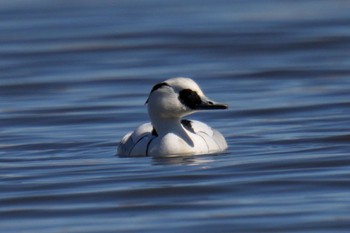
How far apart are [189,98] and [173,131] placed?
1.54 ft

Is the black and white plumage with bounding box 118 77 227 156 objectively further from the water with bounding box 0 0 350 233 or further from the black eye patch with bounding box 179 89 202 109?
the water with bounding box 0 0 350 233

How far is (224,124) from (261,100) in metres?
1.57

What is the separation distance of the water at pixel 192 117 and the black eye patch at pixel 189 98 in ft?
1.80

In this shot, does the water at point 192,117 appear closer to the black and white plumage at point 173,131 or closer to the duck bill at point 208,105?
the black and white plumage at point 173,131

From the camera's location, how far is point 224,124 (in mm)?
17703

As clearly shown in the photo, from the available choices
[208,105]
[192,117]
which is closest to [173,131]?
[208,105]

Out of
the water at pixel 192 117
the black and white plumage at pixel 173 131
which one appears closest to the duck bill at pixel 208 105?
the black and white plumage at pixel 173 131

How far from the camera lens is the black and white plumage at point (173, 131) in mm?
15234

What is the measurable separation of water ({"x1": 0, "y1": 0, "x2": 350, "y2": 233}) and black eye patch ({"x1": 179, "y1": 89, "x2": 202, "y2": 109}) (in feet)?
1.80

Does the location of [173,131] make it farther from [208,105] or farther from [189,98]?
[208,105]

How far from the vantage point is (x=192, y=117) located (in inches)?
730

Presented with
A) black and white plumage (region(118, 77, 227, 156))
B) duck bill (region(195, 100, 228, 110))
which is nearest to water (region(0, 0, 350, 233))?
black and white plumage (region(118, 77, 227, 156))

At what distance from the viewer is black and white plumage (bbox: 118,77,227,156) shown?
1523cm

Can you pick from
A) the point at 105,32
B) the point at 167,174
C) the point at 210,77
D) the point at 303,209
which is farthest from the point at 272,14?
the point at 303,209
